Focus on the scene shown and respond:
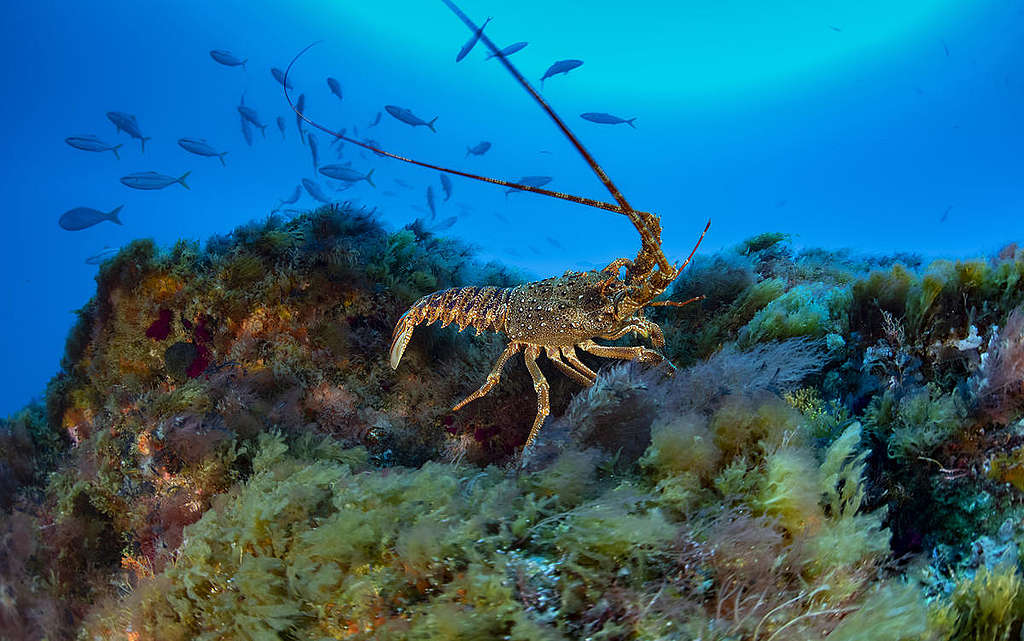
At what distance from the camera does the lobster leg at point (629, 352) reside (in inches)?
147

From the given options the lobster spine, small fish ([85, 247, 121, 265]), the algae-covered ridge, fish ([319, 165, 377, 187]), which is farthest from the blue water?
the algae-covered ridge

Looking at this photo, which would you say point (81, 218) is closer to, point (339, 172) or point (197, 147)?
point (197, 147)

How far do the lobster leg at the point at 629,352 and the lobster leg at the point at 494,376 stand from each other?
0.70 meters

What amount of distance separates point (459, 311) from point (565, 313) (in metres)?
1.36

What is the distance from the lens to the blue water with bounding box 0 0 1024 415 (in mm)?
62438

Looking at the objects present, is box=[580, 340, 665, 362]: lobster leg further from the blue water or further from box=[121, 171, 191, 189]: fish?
the blue water

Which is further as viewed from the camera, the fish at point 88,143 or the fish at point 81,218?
the fish at point 88,143

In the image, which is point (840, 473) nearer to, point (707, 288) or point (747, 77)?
point (707, 288)

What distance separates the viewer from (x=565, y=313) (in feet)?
13.8

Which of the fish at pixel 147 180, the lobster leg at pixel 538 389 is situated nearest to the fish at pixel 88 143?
the fish at pixel 147 180

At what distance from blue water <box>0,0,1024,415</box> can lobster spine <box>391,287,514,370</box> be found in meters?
53.8

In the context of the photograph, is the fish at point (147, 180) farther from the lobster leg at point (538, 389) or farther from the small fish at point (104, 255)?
the lobster leg at point (538, 389)

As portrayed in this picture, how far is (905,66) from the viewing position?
71000 mm

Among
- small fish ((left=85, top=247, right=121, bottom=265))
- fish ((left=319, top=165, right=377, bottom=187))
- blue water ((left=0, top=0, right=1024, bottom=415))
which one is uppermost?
blue water ((left=0, top=0, right=1024, bottom=415))
